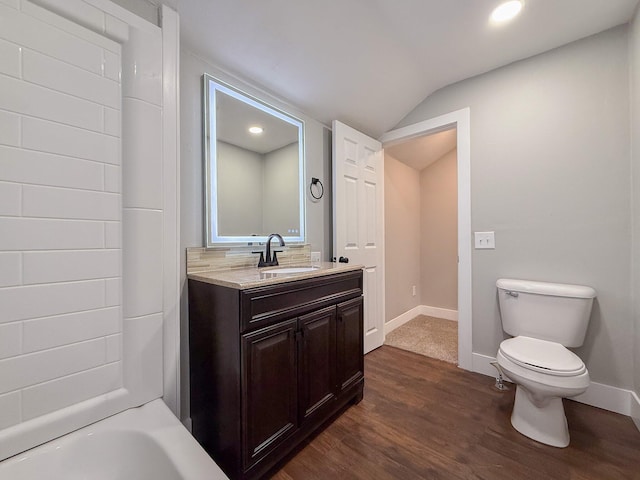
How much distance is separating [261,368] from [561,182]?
2.24m

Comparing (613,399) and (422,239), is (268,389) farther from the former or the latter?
(422,239)

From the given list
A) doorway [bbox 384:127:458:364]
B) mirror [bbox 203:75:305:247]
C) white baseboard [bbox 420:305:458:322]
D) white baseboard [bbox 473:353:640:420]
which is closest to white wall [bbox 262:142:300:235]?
mirror [bbox 203:75:305:247]

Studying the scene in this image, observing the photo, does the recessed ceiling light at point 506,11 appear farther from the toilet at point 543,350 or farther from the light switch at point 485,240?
the toilet at point 543,350

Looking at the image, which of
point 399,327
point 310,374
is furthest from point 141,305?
point 399,327

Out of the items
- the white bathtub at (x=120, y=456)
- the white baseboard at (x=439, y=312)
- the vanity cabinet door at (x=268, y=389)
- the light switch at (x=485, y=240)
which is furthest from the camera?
the white baseboard at (x=439, y=312)

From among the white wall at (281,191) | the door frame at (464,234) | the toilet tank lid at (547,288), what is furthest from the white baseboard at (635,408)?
the white wall at (281,191)

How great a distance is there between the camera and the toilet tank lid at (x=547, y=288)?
5.32ft

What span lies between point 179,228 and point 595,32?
9.21ft

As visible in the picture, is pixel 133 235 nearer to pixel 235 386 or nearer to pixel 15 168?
pixel 15 168

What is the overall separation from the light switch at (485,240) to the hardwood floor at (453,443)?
104cm

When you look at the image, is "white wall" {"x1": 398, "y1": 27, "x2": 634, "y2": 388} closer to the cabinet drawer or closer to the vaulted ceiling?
the vaulted ceiling

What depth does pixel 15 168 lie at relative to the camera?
2.90ft

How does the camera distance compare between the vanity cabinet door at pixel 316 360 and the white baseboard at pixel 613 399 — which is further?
the white baseboard at pixel 613 399

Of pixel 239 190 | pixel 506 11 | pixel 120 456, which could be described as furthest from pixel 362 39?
pixel 120 456
